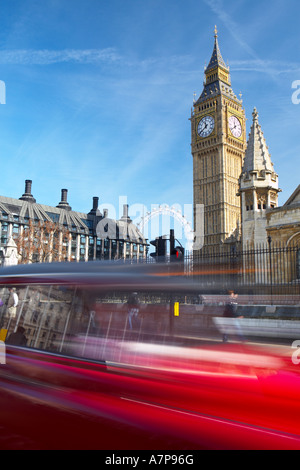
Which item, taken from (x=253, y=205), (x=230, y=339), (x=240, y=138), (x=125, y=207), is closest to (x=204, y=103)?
(x=240, y=138)

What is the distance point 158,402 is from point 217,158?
6479 cm

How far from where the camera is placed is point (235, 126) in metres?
67.0

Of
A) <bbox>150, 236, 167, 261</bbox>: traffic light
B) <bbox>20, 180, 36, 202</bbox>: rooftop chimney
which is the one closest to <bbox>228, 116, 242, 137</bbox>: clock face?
<bbox>20, 180, 36, 202</bbox>: rooftop chimney

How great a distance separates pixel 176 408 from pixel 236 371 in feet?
2.23

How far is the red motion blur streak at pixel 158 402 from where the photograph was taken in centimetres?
262

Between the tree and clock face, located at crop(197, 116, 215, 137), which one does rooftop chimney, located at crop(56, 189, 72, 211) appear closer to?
clock face, located at crop(197, 116, 215, 137)

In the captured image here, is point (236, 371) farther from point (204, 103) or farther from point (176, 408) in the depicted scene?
point (204, 103)

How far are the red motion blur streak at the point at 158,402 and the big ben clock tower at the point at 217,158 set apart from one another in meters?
57.4

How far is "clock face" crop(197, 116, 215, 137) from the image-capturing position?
65625mm

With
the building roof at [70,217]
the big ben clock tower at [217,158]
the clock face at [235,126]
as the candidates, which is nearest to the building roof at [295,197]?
the big ben clock tower at [217,158]

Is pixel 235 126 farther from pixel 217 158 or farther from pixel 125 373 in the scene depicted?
pixel 125 373

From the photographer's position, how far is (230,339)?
12.5 feet

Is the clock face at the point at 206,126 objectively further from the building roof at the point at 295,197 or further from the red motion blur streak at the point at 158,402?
the red motion blur streak at the point at 158,402
